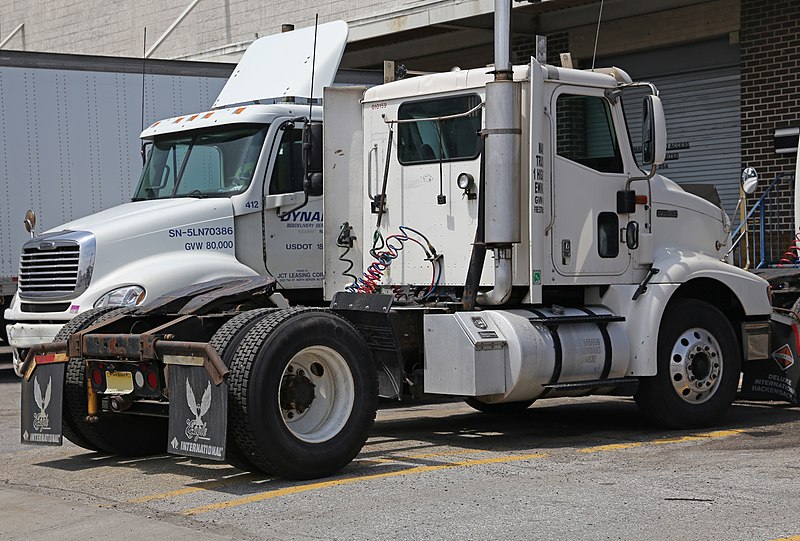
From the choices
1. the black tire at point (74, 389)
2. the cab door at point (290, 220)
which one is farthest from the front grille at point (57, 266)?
the black tire at point (74, 389)

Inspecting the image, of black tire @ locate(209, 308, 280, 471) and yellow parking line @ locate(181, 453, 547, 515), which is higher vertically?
black tire @ locate(209, 308, 280, 471)

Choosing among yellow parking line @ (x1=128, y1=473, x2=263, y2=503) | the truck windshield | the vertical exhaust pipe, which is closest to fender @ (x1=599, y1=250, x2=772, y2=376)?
the vertical exhaust pipe

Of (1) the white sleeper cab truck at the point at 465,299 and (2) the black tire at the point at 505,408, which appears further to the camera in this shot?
(2) the black tire at the point at 505,408

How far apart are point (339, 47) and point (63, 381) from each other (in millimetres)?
6042

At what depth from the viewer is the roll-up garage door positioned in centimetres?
1858

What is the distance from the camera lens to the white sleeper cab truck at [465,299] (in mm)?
8594

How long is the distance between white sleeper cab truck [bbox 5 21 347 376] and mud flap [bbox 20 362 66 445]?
8.50ft

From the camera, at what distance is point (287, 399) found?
8.55m

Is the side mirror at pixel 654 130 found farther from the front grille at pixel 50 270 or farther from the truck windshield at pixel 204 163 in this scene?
the front grille at pixel 50 270

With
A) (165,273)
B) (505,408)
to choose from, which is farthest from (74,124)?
(505,408)

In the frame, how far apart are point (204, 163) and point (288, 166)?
89 cm

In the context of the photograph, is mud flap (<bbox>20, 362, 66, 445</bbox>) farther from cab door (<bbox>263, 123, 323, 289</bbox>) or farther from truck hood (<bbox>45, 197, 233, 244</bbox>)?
cab door (<bbox>263, 123, 323, 289</bbox>)

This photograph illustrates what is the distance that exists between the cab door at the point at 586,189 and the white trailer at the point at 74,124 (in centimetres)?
712

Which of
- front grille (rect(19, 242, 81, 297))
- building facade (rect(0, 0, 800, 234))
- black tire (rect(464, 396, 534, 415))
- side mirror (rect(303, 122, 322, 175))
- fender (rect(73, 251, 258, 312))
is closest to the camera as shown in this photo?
side mirror (rect(303, 122, 322, 175))
